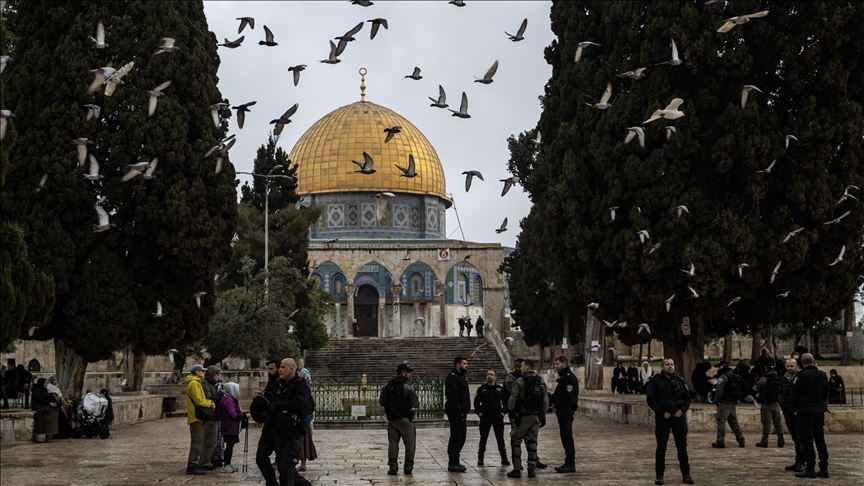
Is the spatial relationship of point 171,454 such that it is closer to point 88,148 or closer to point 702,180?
point 88,148

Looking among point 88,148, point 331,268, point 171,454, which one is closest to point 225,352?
point 88,148

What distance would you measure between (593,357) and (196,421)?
1656 cm

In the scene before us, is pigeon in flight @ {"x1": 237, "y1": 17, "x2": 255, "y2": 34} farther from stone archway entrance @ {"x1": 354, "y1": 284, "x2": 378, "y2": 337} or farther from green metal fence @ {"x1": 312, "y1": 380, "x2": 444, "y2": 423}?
stone archway entrance @ {"x1": 354, "y1": 284, "x2": 378, "y2": 337}

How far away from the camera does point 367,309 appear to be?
159ft

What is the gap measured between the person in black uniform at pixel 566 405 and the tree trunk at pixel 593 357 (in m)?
14.7

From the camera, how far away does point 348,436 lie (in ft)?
57.5

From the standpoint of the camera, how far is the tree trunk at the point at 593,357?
85.9 feet

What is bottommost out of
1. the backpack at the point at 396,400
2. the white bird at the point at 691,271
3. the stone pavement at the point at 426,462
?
the stone pavement at the point at 426,462

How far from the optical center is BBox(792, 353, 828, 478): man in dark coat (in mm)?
10562

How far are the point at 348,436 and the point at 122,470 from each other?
19.8 ft

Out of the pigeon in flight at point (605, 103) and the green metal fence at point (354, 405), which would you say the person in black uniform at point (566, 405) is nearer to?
the pigeon in flight at point (605, 103)

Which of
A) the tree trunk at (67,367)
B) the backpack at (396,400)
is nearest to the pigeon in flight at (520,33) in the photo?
the backpack at (396,400)

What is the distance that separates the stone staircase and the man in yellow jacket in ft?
75.0

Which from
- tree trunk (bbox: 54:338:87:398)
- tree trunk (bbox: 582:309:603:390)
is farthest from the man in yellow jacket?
tree trunk (bbox: 582:309:603:390)
